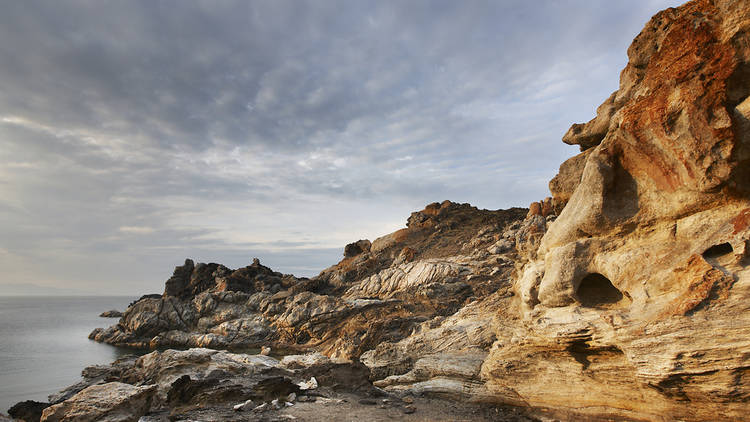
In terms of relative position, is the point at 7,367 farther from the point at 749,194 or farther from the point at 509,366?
the point at 749,194

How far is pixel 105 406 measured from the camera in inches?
530

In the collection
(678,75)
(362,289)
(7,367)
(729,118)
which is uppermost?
(678,75)

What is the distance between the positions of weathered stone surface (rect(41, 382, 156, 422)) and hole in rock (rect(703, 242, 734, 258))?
65.1 feet

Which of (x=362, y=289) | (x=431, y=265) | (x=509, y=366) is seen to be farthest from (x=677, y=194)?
(x=362, y=289)

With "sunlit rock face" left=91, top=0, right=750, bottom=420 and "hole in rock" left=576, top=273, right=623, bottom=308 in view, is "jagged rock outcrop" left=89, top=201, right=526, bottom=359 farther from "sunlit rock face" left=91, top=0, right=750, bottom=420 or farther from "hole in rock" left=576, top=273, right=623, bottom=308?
"hole in rock" left=576, top=273, right=623, bottom=308

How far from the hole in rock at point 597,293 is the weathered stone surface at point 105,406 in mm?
17451

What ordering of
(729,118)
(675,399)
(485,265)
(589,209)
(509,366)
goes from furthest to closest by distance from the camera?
(485,265), (509,366), (589,209), (675,399), (729,118)

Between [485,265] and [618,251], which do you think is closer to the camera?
[618,251]

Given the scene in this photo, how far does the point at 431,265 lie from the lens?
45.5 metres

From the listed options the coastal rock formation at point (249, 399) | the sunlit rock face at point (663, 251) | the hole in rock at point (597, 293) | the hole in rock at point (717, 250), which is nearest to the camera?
the sunlit rock face at point (663, 251)

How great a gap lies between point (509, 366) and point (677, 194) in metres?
8.66

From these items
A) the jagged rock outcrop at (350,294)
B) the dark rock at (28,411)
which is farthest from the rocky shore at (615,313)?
the jagged rock outcrop at (350,294)

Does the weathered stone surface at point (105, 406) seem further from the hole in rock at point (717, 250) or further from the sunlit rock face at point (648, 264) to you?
the hole in rock at point (717, 250)

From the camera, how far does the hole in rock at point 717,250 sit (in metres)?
9.12
